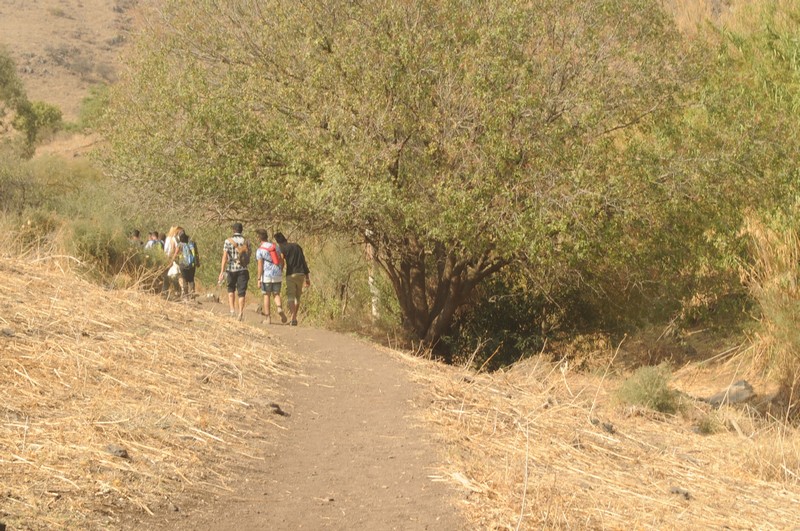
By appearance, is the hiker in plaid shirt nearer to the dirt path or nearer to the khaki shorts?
the khaki shorts

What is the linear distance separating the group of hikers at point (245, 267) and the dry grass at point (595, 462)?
152 inches

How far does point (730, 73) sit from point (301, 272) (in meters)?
7.43

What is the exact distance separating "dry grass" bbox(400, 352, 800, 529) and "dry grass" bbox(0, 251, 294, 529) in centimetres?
166

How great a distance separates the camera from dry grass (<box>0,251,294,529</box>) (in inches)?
202

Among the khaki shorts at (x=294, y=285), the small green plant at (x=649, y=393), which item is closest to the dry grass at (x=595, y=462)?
the small green plant at (x=649, y=393)

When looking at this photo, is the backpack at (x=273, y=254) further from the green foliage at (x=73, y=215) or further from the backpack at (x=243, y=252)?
the green foliage at (x=73, y=215)

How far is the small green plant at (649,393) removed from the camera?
1218 cm

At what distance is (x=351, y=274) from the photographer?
20531 mm

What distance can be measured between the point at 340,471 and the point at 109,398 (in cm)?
186

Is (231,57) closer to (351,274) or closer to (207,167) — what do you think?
(207,167)

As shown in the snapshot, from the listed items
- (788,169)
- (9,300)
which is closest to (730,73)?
(788,169)

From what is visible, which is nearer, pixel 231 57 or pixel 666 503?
pixel 666 503

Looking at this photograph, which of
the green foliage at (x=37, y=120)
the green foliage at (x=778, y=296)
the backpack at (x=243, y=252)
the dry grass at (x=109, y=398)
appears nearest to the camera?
the dry grass at (x=109, y=398)

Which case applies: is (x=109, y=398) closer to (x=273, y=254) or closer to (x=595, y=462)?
(x=595, y=462)
